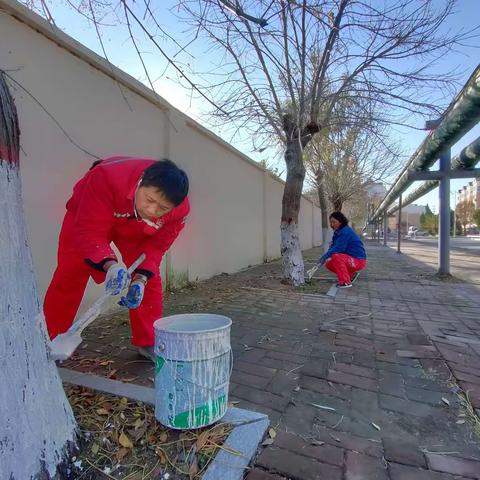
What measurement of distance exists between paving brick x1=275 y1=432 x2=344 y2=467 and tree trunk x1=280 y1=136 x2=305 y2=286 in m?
4.41

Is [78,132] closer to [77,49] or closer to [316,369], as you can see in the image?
[77,49]

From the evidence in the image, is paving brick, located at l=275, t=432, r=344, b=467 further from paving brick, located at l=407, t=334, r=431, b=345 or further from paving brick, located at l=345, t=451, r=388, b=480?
paving brick, located at l=407, t=334, r=431, b=345

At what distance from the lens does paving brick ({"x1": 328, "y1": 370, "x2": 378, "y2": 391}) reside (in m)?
2.33

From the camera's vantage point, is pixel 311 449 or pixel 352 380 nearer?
pixel 311 449

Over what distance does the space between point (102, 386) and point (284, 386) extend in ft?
3.59

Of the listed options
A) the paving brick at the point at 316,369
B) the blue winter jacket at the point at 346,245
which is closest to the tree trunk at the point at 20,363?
the paving brick at the point at 316,369

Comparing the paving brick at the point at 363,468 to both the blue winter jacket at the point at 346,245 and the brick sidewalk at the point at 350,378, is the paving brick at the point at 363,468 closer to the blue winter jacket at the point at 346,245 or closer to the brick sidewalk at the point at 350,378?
the brick sidewalk at the point at 350,378

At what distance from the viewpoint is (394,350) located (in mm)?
2994

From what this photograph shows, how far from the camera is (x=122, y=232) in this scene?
7.84 ft

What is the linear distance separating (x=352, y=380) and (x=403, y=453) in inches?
29.7

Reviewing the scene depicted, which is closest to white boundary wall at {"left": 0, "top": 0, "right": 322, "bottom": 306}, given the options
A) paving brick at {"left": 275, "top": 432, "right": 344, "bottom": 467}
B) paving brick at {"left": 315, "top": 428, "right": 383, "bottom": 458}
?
paving brick at {"left": 275, "top": 432, "right": 344, "bottom": 467}

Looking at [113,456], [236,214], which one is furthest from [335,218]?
[113,456]

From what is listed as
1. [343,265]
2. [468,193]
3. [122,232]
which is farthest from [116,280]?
[468,193]

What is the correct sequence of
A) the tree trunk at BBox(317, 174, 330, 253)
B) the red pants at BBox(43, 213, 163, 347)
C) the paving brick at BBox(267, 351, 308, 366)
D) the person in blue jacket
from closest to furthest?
the red pants at BBox(43, 213, 163, 347) → the paving brick at BBox(267, 351, 308, 366) → the person in blue jacket → the tree trunk at BBox(317, 174, 330, 253)
